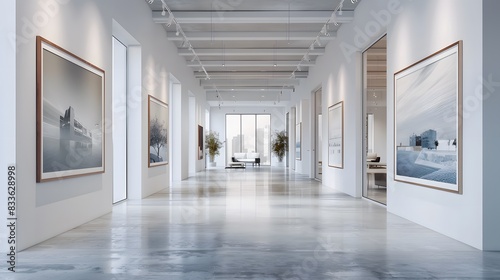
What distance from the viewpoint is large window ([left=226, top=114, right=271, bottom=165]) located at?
35781 mm

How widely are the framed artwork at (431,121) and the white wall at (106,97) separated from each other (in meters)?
5.55

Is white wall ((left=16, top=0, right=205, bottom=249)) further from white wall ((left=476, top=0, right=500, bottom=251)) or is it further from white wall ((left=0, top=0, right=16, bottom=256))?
white wall ((left=476, top=0, right=500, bottom=251))

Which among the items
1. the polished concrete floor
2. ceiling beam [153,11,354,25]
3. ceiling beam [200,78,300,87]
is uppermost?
ceiling beam [153,11,354,25]

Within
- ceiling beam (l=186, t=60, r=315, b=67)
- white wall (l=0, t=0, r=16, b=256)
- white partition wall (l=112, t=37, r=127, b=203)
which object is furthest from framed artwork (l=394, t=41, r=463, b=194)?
ceiling beam (l=186, t=60, r=315, b=67)

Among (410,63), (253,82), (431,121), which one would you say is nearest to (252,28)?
(410,63)

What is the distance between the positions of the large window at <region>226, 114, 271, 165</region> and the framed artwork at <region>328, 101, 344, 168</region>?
20.7 meters

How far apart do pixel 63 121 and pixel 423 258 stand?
523 cm

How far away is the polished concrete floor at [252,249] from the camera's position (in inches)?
183

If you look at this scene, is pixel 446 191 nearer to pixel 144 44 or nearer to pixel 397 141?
pixel 397 141

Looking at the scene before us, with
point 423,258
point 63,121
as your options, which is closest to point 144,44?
point 63,121

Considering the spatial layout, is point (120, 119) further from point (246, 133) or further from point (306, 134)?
point (246, 133)

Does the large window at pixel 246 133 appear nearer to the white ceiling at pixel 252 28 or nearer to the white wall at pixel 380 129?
the white wall at pixel 380 129

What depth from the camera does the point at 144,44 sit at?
37.9ft

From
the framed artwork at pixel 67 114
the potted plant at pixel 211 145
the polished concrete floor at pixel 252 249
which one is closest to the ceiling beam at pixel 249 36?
the framed artwork at pixel 67 114
